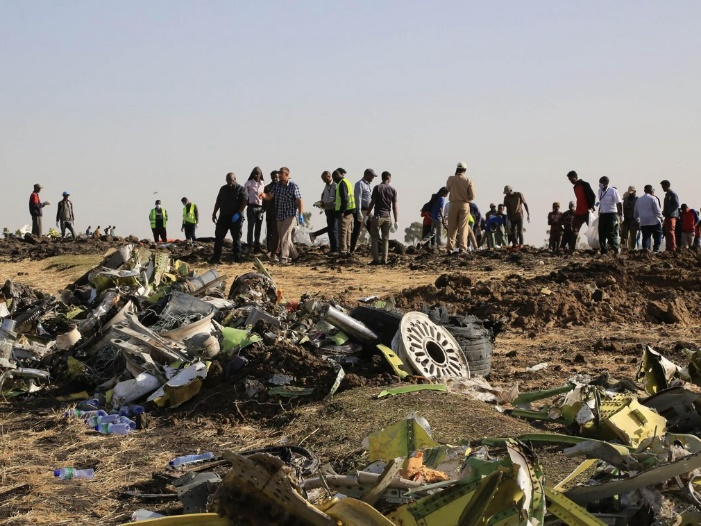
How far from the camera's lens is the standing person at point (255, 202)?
19078 millimetres

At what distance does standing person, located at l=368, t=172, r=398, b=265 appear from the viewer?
18.2m

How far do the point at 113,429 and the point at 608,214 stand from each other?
1375cm

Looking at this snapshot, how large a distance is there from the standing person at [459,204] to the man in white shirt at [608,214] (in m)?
2.63

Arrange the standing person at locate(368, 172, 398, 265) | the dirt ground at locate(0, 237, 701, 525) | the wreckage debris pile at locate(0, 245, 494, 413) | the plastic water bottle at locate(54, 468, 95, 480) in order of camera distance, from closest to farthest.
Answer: the dirt ground at locate(0, 237, 701, 525) < the plastic water bottle at locate(54, 468, 95, 480) < the wreckage debris pile at locate(0, 245, 494, 413) < the standing person at locate(368, 172, 398, 265)

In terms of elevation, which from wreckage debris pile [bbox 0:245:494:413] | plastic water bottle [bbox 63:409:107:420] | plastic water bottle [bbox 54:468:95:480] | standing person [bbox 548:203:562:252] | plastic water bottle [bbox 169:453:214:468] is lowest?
plastic water bottle [bbox 54:468:95:480]

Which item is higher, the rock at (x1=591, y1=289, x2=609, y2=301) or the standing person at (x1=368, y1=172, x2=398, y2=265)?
the standing person at (x1=368, y1=172, x2=398, y2=265)

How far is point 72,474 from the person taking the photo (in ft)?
20.1

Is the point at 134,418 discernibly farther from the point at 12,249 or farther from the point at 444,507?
the point at 12,249

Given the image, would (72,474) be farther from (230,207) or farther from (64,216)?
(64,216)

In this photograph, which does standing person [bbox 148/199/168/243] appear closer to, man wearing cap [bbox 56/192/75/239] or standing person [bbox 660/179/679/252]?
man wearing cap [bbox 56/192/75/239]

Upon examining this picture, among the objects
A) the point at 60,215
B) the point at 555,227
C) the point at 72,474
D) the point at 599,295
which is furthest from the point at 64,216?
the point at 72,474

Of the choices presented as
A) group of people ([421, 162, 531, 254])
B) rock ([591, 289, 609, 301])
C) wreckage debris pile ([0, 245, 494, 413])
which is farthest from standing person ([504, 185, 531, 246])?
wreckage debris pile ([0, 245, 494, 413])

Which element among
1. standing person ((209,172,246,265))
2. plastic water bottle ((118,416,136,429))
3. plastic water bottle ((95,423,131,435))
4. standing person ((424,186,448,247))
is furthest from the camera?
standing person ((424,186,448,247))

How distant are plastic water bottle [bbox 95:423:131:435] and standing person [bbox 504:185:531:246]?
671 inches
